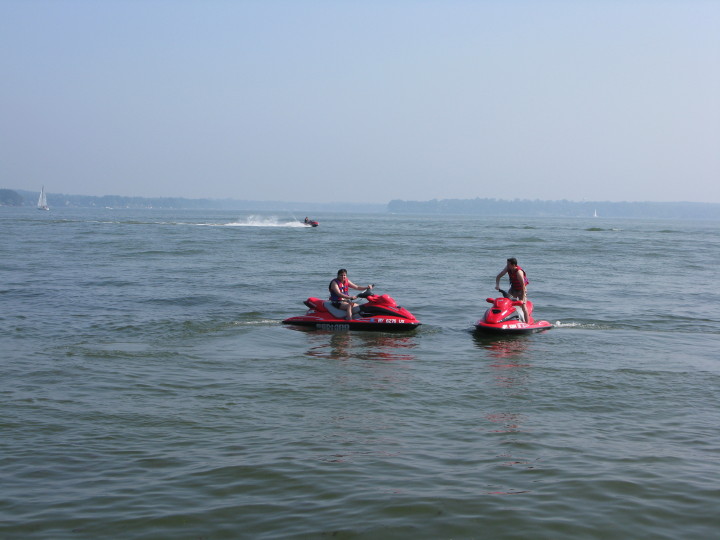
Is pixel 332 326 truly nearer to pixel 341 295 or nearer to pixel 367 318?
pixel 341 295

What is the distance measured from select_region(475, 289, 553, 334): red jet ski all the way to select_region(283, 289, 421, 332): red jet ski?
1515 millimetres

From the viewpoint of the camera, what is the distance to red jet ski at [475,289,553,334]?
16047mm

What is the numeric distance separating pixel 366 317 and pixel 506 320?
311 centimetres

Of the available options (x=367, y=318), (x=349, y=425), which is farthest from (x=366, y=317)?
(x=349, y=425)

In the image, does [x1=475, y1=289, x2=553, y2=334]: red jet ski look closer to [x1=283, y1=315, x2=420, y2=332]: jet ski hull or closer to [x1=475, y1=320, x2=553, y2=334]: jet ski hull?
[x1=475, y1=320, x2=553, y2=334]: jet ski hull

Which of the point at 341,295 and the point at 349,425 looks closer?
the point at 349,425

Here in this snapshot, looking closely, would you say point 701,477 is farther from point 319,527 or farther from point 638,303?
point 638,303

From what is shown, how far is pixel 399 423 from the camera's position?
9.31 m

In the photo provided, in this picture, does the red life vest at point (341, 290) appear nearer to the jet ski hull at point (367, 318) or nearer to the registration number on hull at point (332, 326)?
the jet ski hull at point (367, 318)

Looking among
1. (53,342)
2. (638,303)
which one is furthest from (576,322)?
(53,342)

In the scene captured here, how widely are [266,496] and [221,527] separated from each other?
0.73 meters

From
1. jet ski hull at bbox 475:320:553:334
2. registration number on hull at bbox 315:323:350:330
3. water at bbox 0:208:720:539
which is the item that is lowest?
water at bbox 0:208:720:539

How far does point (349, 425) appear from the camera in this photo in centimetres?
925

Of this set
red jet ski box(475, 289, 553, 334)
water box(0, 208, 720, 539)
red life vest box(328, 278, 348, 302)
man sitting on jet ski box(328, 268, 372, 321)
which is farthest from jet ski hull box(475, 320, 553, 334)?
red life vest box(328, 278, 348, 302)
